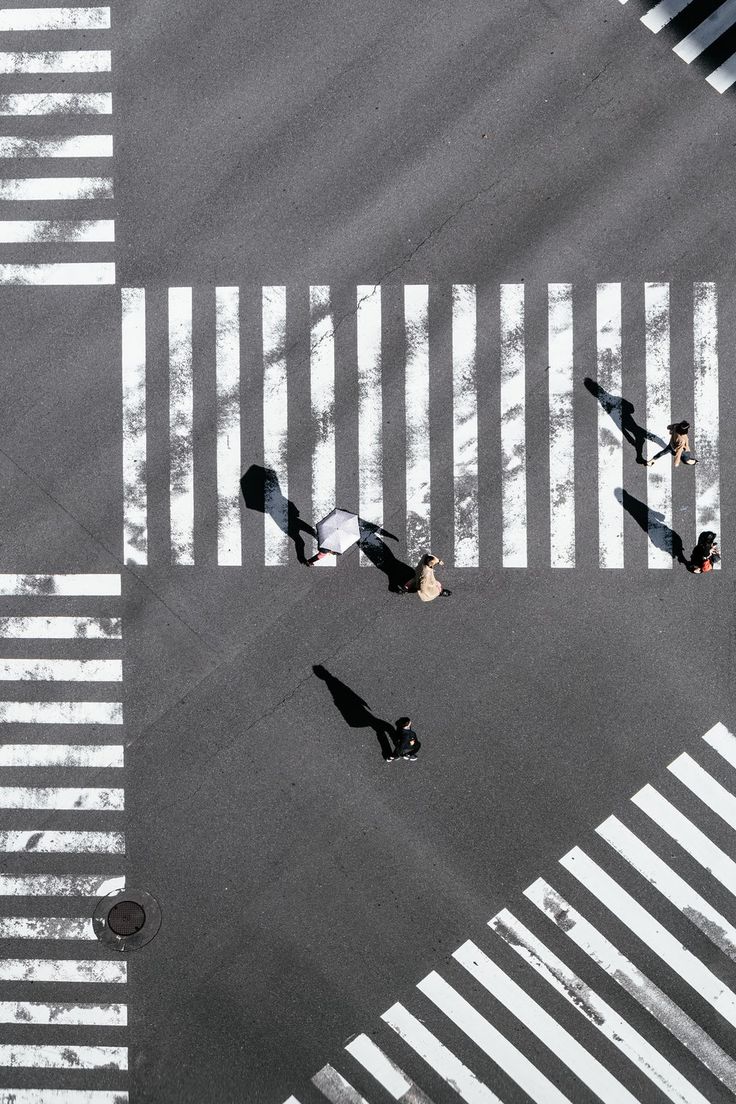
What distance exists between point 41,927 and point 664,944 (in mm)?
10041

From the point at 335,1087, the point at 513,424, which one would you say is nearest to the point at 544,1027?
the point at 335,1087

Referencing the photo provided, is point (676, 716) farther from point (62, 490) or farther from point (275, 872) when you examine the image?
point (62, 490)

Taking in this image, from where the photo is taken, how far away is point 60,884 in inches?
639

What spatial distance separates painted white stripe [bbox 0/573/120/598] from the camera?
16438mm

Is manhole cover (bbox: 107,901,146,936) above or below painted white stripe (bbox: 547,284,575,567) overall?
below

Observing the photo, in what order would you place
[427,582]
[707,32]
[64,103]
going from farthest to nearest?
[64,103] < [707,32] < [427,582]

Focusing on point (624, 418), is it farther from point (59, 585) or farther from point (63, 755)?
point (63, 755)

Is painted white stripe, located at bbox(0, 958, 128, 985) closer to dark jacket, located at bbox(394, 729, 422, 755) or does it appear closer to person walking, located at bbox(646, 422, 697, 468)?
dark jacket, located at bbox(394, 729, 422, 755)

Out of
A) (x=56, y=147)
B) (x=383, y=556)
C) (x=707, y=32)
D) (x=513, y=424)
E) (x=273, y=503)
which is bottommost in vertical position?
(x=383, y=556)

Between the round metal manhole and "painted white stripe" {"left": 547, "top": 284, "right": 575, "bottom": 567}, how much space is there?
8.81m

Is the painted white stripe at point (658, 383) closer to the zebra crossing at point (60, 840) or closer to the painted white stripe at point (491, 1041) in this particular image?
the painted white stripe at point (491, 1041)

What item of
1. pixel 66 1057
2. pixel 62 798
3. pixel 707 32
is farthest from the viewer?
pixel 707 32

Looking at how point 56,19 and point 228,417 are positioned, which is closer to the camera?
point 228,417

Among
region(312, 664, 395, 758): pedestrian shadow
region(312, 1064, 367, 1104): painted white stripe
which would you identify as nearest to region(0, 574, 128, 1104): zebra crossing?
region(312, 1064, 367, 1104): painted white stripe
